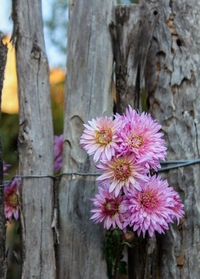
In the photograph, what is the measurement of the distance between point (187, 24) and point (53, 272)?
137cm

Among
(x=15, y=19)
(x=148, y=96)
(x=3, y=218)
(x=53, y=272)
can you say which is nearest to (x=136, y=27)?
(x=148, y=96)

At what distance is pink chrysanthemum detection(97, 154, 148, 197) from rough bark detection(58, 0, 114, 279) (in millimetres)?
353

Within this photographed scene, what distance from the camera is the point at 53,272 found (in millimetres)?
1447

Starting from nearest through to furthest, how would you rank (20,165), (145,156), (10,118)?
1. (145,156)
2. (20,165)
3. (10,118)

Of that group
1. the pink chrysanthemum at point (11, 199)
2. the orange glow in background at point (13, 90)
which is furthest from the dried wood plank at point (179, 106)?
the orange glow in background at point (13, 90)

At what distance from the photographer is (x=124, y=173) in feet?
3.77

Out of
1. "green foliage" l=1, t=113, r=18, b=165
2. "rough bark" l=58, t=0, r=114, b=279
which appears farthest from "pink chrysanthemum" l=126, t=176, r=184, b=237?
"green foliage" l=1, t=113, r=18, b=165

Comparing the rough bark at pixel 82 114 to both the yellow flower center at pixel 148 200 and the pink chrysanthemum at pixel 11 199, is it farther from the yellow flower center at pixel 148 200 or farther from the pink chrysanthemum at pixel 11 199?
the yellow flower center at pixel 148 200

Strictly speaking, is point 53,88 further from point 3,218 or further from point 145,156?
point 145,156

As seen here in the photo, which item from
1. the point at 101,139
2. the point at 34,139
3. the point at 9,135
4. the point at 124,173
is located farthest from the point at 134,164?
the point at 9,135

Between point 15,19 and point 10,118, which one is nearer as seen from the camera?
point 15,19

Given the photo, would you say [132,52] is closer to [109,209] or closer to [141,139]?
[141,139]

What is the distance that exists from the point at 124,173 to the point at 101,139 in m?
0.16

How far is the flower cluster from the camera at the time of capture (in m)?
1.15
